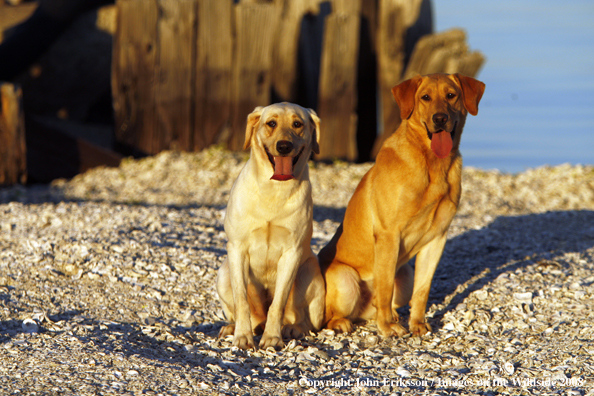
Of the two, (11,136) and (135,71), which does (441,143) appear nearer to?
(135,71)

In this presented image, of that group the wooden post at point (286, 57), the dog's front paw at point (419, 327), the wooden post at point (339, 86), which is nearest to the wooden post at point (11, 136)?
the wooden post at point (286, 57)

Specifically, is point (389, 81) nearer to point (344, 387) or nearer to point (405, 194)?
point (405, 194)

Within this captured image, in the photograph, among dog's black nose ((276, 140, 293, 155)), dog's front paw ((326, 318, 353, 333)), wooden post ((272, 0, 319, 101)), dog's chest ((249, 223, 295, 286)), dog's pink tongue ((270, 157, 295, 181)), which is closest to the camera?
dog's black nose ((276, 140, 293, 155))

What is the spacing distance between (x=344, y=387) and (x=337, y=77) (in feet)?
22.4

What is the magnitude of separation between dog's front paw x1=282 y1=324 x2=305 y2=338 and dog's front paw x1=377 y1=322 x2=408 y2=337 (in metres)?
0.55

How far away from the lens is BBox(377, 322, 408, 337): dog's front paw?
451 cm

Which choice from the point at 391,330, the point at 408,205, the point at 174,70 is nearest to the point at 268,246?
→ the point at 408,205

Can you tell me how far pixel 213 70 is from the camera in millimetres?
9453

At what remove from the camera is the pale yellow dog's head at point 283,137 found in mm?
4004

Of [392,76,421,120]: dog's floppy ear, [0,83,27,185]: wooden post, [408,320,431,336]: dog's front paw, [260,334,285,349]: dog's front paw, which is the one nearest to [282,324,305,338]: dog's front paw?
[260,334,285,349]: dog's front paw

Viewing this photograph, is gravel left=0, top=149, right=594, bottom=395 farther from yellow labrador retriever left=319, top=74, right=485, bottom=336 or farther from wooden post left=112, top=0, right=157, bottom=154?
wooden post left=112, top=0, right=157, bottom=154

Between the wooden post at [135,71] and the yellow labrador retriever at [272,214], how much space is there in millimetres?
5330

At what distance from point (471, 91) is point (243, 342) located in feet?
7.33

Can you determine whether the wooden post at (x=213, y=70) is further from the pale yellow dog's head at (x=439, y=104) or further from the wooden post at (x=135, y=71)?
the pale yellow dog's head at (x=439, y=104)
